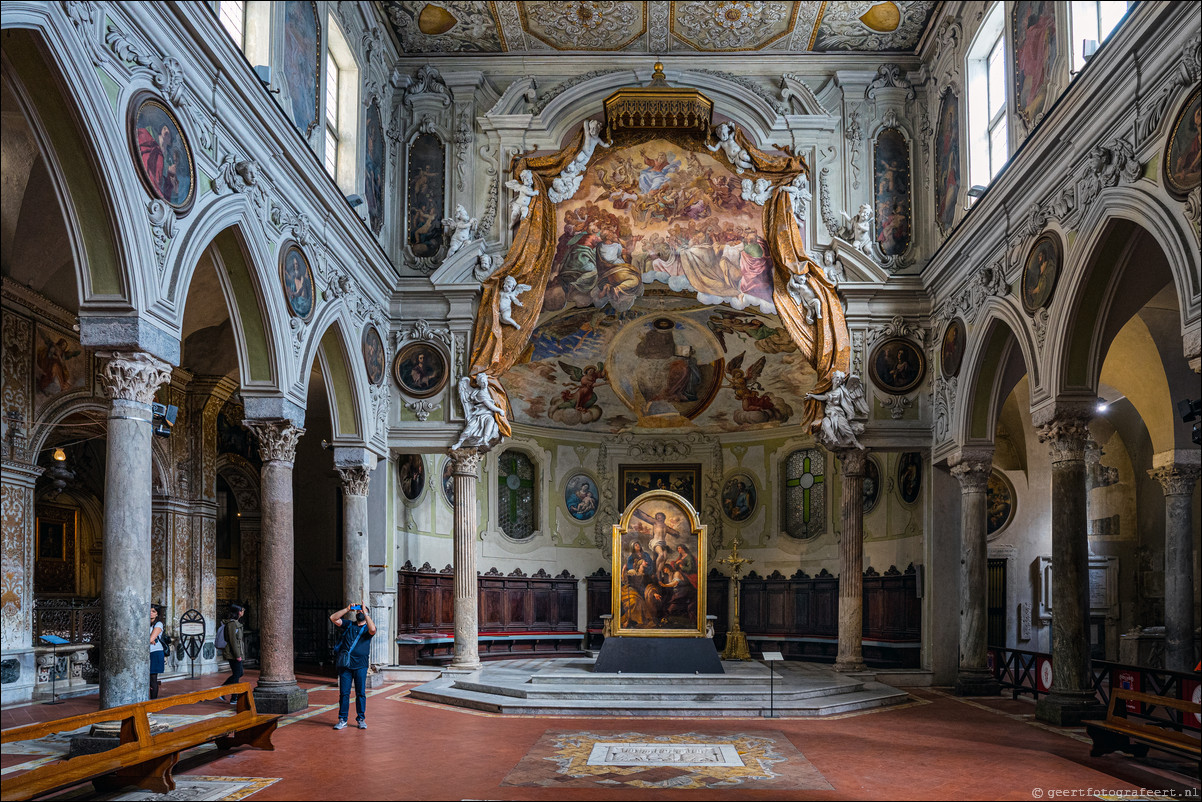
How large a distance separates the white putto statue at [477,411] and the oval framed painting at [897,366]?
758cm

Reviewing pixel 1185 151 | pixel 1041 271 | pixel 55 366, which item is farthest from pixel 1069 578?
pixel 55 366

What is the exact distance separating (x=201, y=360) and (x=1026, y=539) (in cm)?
1752

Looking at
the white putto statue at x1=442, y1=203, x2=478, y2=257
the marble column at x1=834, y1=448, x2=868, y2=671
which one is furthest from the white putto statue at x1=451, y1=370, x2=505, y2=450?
the marble column at x1=834, y1=448, x2=868, y2=671

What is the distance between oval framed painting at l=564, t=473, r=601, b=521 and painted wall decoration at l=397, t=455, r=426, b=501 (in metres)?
6.13

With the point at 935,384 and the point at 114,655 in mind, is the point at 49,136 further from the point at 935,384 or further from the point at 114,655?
the point at 935,384

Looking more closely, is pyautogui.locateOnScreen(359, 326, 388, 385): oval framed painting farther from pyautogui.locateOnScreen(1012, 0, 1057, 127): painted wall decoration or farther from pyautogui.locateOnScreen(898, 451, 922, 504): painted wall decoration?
pyautogui.locateOnScreen(1012, 0, 1057, 127): painted wall decoration

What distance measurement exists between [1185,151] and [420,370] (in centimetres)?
1421

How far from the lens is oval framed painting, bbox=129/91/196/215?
33.7 ft

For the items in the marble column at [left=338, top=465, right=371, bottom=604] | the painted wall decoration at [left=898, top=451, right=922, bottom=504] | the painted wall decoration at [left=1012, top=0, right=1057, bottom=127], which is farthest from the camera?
the painted wall decoration at [left=898, top=451, right=922, bottom=504]

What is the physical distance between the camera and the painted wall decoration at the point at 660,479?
2891 centimetres

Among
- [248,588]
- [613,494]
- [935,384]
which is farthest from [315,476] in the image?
[935,384]

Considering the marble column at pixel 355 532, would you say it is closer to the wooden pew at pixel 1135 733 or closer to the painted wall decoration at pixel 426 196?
the painted wall decoration at pixel 426 196

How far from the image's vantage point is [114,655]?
1009cm

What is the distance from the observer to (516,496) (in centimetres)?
2817
